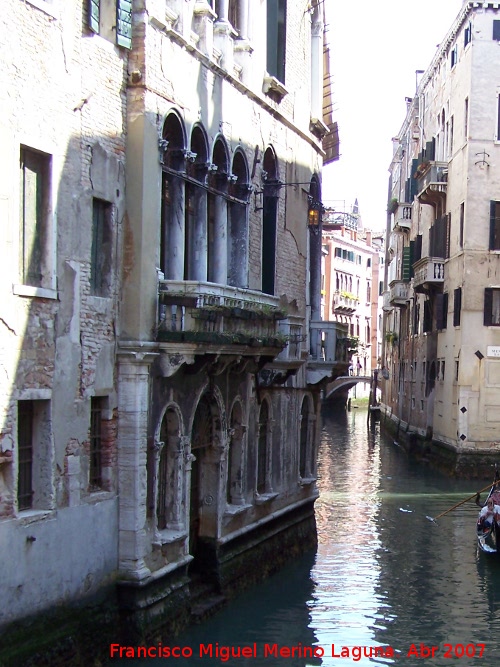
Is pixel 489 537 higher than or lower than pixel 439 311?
lower

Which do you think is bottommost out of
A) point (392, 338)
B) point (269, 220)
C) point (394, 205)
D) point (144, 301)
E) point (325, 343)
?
point (325, 343)

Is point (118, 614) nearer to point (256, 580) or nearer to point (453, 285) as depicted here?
point (256, 580)

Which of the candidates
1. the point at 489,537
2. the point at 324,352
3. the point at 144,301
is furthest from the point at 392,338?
the point at 144,301

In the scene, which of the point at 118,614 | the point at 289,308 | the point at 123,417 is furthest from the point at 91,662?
the point at 289,308

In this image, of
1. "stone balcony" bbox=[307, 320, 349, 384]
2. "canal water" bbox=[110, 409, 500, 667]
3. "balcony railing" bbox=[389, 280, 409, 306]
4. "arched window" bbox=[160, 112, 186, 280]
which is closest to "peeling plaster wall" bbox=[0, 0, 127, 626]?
"arched window" bbox=[160, 112, 186, 280]

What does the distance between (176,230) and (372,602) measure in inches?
232

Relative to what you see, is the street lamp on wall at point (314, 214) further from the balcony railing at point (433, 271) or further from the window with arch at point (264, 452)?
the balcony railing at point (433, 271)

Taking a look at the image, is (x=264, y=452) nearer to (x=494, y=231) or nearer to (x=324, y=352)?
(x=324, y=352)

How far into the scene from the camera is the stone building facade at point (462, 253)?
98.3ft

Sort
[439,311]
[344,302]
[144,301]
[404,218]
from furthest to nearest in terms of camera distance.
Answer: [344,302]
[404,218]
[439,311]
[144,301]

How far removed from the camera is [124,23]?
11.5 meters

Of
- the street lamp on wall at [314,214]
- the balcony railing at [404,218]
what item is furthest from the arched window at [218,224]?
the balcony railing at [404,218]

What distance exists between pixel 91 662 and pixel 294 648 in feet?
10.1

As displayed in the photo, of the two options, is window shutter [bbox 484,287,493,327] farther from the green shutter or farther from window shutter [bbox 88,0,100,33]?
window shutter [bbox 88,0,100,33]
